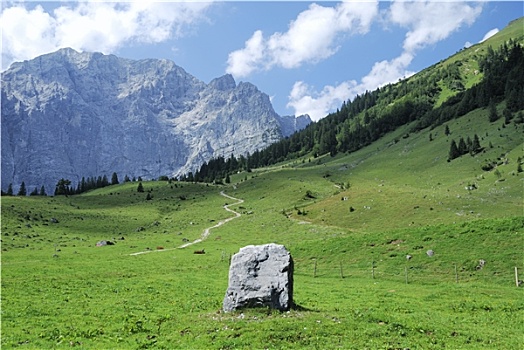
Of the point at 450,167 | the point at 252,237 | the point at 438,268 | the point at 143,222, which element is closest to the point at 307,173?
the point at 450,167

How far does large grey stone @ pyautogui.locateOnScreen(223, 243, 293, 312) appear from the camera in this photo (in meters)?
21.0

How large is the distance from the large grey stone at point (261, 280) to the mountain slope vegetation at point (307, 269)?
0.82 metres

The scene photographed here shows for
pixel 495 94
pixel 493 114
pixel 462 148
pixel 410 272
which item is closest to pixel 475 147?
pixel 462 148

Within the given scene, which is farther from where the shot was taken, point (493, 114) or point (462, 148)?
point (493, 114)

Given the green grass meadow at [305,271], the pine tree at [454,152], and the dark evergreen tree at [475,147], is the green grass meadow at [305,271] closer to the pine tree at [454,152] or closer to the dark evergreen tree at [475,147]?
the dark evergreen tree at [475,147]

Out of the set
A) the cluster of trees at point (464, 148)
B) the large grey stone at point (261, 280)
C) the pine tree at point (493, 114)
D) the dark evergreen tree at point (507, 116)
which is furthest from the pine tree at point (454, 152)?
the large grey stone at point (261, 280)

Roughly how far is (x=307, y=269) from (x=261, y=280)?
2405 centimetres

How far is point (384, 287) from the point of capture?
3388 centimetres

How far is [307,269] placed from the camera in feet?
146

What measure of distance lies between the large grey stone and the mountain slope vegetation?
0.82 m

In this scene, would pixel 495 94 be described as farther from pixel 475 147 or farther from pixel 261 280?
pixel 261 280

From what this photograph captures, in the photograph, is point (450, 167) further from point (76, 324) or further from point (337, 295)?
point (76, 324)

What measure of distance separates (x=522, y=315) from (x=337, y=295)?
12.0 metres

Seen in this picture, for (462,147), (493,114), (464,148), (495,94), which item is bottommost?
(464,148)
